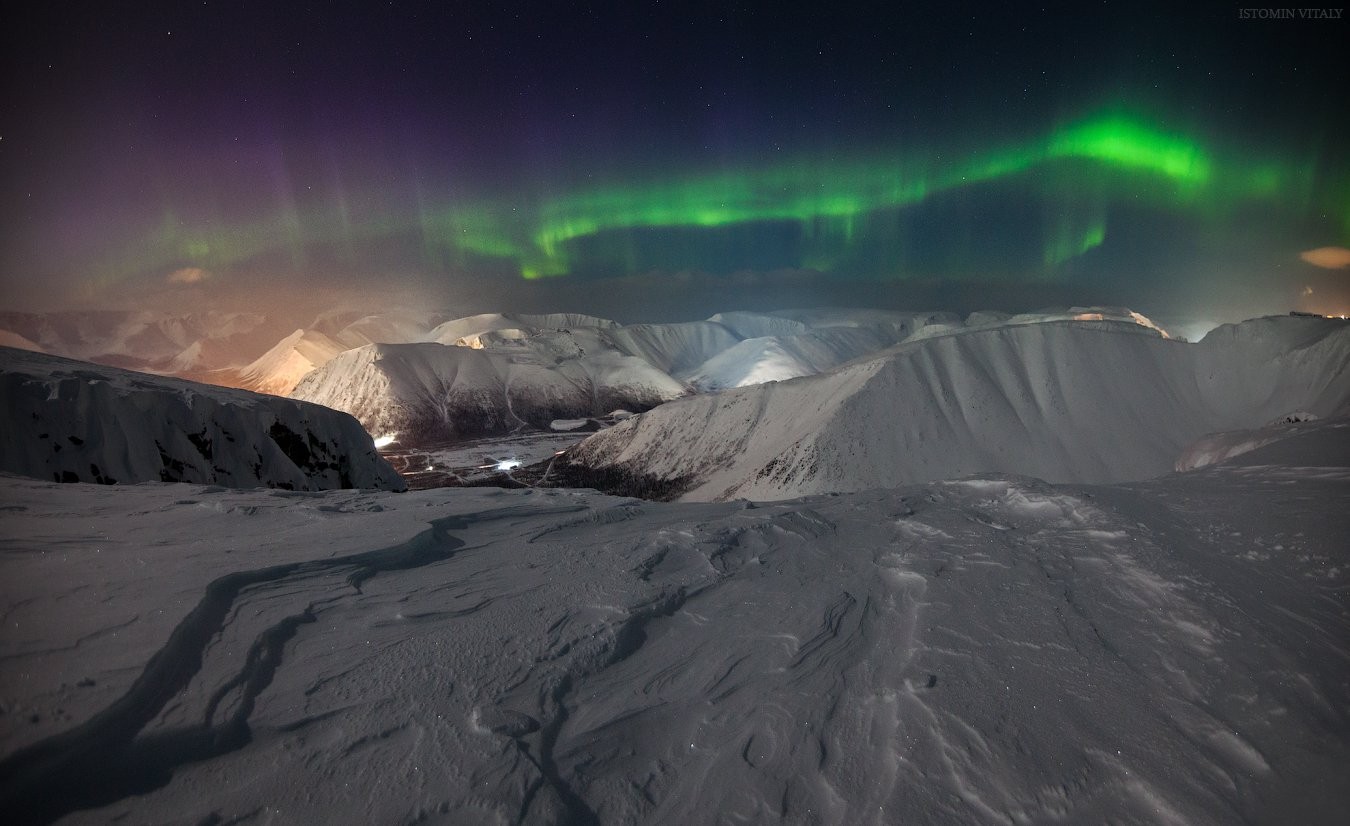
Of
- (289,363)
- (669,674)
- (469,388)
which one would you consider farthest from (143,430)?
(289,363)

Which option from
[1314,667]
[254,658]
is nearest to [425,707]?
[254,658]

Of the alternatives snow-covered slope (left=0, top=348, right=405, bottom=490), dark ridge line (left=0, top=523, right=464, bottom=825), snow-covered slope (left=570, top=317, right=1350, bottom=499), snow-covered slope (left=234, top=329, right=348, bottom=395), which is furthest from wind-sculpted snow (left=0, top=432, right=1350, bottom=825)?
snow-covered slope (left=234, top=329, right=348, bottom=395)

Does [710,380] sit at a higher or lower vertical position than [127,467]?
lower

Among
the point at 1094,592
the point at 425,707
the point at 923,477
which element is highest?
the point at 425,707

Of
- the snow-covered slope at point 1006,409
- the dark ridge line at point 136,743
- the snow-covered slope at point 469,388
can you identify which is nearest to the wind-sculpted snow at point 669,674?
the dark ridge line at point 136,743

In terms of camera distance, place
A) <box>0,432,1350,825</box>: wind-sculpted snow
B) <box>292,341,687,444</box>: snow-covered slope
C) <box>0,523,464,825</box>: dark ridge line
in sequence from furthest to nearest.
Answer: <box>292,341,687,444</box>: snow-covered slope
<box>0,432,1350,825</box>: wind-sculpted snow
<box>0,523,464,825</box>: dark ridge line

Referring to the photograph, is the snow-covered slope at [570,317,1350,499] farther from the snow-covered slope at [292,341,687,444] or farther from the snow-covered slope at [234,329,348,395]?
the snow-covered slope at [234,329,348,395]

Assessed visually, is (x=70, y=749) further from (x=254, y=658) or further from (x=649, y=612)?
(x=649, y=612)
